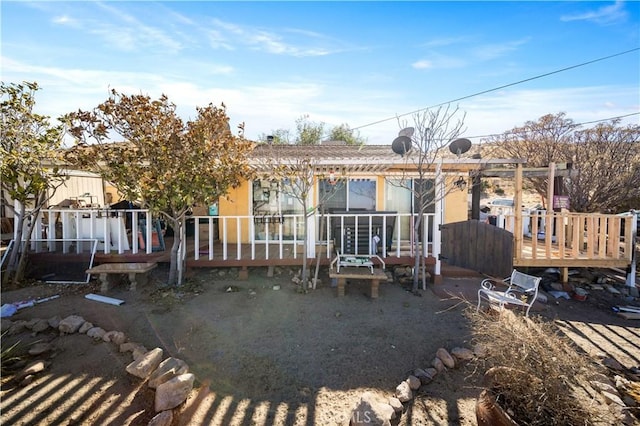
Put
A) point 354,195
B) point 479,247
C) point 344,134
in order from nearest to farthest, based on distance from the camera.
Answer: point 479,247
point 354,195
point 344,134

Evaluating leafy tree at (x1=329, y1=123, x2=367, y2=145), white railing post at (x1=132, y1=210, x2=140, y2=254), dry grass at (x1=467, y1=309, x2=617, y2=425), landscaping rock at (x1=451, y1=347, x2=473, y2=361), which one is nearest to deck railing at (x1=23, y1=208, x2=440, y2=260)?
white railing post at (x1=132, y1=210, x2=140, y2=254)

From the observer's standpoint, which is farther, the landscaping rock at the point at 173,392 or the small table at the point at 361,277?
the small table at the point at 361,277

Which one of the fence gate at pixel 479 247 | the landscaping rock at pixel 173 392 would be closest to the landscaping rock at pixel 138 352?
the landscaping rock at pixel 173 392

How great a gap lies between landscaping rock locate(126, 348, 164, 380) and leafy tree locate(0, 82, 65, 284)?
4.50m

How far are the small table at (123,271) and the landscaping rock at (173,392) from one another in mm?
3559

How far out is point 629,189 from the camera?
34.8 ft

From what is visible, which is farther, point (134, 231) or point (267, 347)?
point (134, 231)

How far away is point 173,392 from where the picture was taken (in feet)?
9.46

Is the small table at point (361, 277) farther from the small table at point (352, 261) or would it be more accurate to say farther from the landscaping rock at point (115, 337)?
the landscaping rock at point (115, 337)

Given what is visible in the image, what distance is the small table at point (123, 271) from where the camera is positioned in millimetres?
5812

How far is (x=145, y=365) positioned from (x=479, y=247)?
6.52 m

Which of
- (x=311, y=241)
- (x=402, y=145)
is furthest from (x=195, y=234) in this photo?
(x=402, y=145)

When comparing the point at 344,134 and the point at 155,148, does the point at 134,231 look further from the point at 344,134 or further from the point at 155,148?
the point at 344,134

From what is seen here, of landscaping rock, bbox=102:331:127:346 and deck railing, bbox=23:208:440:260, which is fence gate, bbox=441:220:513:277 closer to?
deck railing, bbox=23:208:440:260
